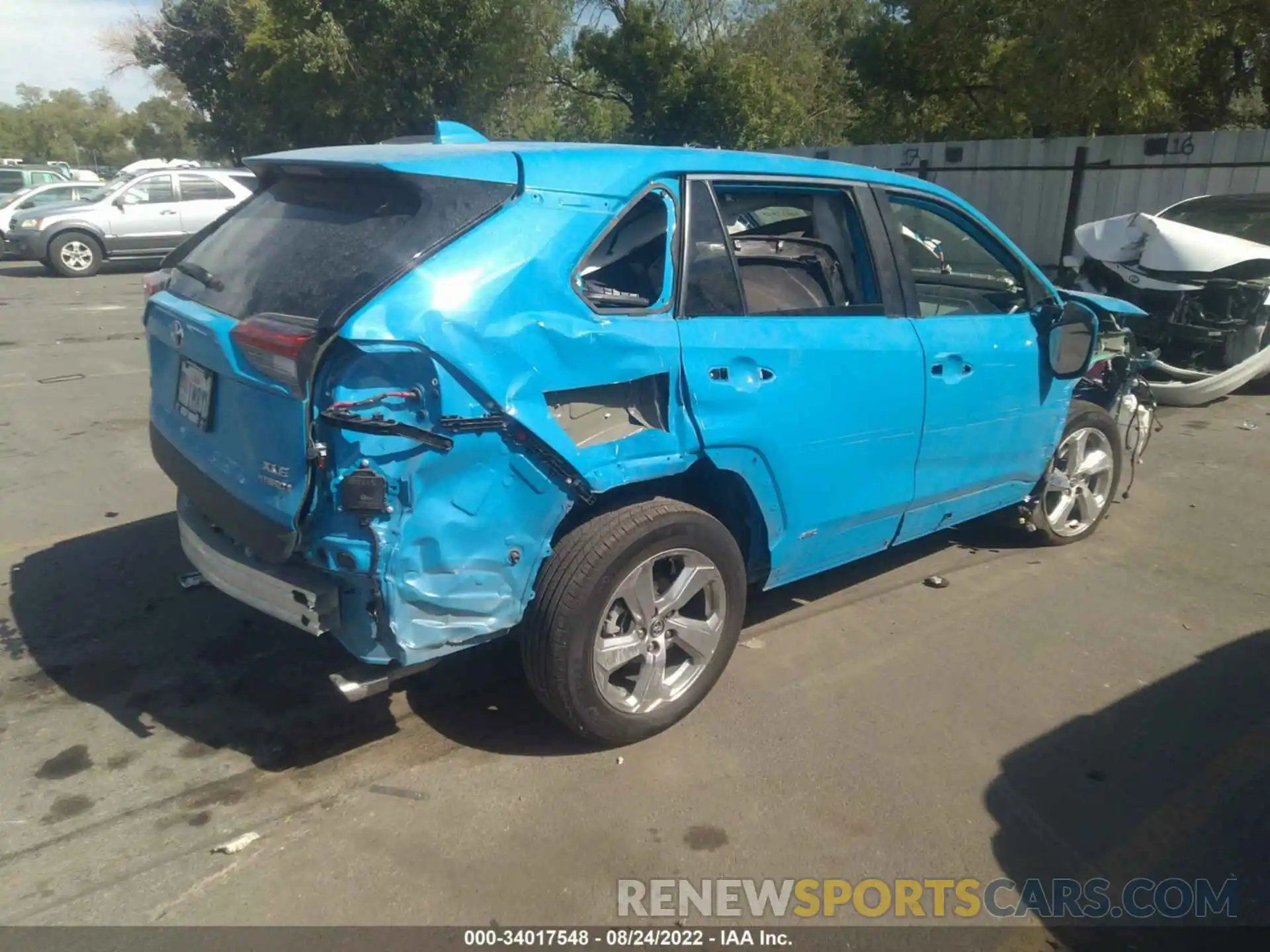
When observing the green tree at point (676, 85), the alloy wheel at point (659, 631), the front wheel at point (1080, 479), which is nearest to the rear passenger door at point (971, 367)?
the front wheel at point (1080, 479)

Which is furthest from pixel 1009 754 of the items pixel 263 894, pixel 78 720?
pixel 78 720

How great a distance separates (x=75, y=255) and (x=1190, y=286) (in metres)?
17.5

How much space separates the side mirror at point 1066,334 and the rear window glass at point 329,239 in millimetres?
2859

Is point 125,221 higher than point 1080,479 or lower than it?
higher

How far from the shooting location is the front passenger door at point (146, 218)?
17.9 metres

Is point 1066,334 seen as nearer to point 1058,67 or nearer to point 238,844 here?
point 238,844

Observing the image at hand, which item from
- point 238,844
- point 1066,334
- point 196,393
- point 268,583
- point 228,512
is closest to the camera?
point 238,844

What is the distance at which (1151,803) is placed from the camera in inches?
128

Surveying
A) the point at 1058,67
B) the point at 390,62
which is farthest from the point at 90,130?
the point at 1058,67

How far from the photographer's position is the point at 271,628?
4.24 meters

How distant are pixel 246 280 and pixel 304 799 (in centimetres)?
168

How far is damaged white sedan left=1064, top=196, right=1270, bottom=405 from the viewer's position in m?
8.62

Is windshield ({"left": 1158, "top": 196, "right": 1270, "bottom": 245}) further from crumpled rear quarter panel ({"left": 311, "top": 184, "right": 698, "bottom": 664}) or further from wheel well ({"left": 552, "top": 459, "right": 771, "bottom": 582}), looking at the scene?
crumpled rear quarter panel ({"left": 311, "top": 184, "right": 698, "bottom": 664})

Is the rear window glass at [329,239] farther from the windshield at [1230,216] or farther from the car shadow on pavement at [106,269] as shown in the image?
the car shadow on pavement at [106,269]
